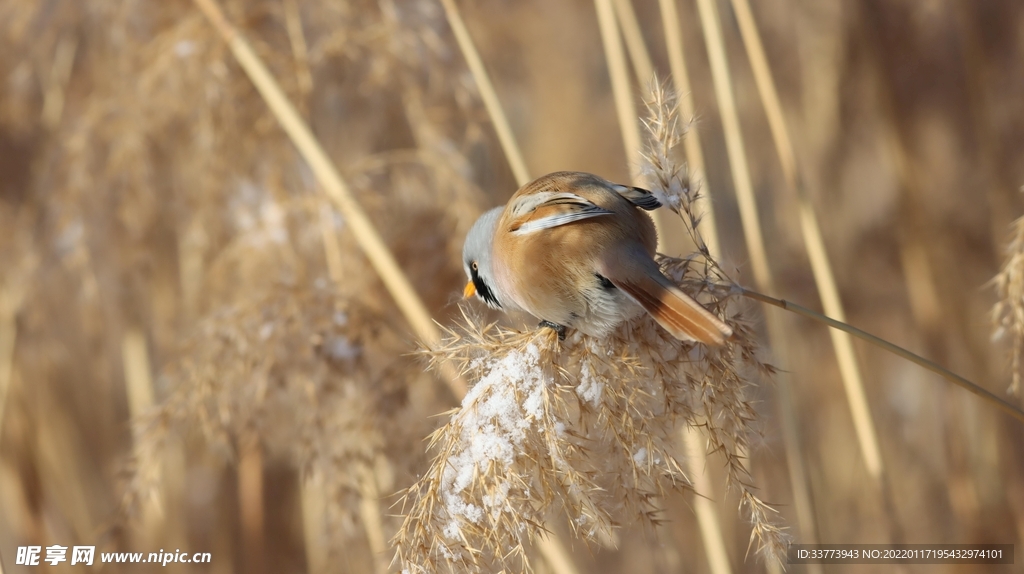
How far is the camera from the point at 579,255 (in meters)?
0.82

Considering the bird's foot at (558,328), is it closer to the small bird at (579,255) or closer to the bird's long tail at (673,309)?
the small bird at (579,255)

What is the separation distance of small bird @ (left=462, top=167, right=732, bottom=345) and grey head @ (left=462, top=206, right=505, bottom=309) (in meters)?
0.04

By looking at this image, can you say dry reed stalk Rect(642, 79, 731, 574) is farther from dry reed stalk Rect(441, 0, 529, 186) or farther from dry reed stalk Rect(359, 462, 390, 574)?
dry reed stalk Rect(359, 462, 390, 574)

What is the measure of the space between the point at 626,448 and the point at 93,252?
1.48 m

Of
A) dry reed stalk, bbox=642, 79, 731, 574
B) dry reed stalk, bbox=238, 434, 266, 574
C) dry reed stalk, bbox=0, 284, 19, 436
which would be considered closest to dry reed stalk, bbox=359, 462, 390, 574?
dry reed stalk, bbox=238, 434, 266, 574

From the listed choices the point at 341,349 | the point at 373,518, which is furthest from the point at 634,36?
the point at 373,518

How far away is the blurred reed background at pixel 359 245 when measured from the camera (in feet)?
4.18

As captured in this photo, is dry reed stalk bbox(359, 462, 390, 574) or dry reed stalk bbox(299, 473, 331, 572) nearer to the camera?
dry reed stalk bbox(359, 462, 390, 574)

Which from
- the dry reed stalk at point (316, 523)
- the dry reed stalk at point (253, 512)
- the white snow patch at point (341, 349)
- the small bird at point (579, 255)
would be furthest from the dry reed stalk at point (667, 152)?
the dry reed stalk at point (253, 512)

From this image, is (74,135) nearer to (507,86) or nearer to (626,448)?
(507,86)

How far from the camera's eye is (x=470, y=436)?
31.0 inches

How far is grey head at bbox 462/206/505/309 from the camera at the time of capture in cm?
98

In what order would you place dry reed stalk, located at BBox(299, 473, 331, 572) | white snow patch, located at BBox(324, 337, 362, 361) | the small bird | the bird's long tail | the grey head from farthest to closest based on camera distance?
dry reed stalk, located at BBox(299, 473, 331, 572) < white snow patch, located at BBox(324, 337, 362, 361) < the grey head < the small bird < the bird's long tail

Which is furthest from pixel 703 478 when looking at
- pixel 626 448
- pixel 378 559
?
pixel 378 559
